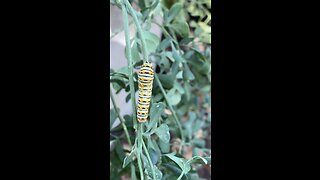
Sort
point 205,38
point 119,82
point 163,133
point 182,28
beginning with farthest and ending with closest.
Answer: point 205,38 → point 182,28 → point 119,82 → point 163,133

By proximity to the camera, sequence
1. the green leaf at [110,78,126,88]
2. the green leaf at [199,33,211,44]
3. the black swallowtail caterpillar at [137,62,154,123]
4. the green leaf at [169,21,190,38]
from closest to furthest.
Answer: the black swallowtail caterpillar at [137,62,154,123] → the green leaf at [110,78,126,88] → the green leaf at [169,21,190,38] → the green leaf at [199,33,211,44]

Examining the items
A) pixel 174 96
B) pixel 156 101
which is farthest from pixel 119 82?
pixel 174 96

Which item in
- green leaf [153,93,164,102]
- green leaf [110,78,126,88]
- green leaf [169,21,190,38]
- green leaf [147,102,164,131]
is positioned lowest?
green leaf [147,102,164,131]

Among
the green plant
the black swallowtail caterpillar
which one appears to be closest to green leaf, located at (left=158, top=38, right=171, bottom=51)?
the green plant

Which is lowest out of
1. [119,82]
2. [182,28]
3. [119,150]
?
[119,150]

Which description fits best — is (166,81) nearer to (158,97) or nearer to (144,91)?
(158,97)

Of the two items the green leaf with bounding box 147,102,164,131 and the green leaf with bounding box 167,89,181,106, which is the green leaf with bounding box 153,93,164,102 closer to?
the green leaf with bounding box 167,89,181,106

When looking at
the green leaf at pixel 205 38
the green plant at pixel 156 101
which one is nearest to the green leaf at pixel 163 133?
the green plant at pixel 156 101

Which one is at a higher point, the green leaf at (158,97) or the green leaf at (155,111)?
the green leaf at (158,97)

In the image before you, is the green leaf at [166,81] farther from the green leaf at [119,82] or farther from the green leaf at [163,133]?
the green leaf at [163,133]
